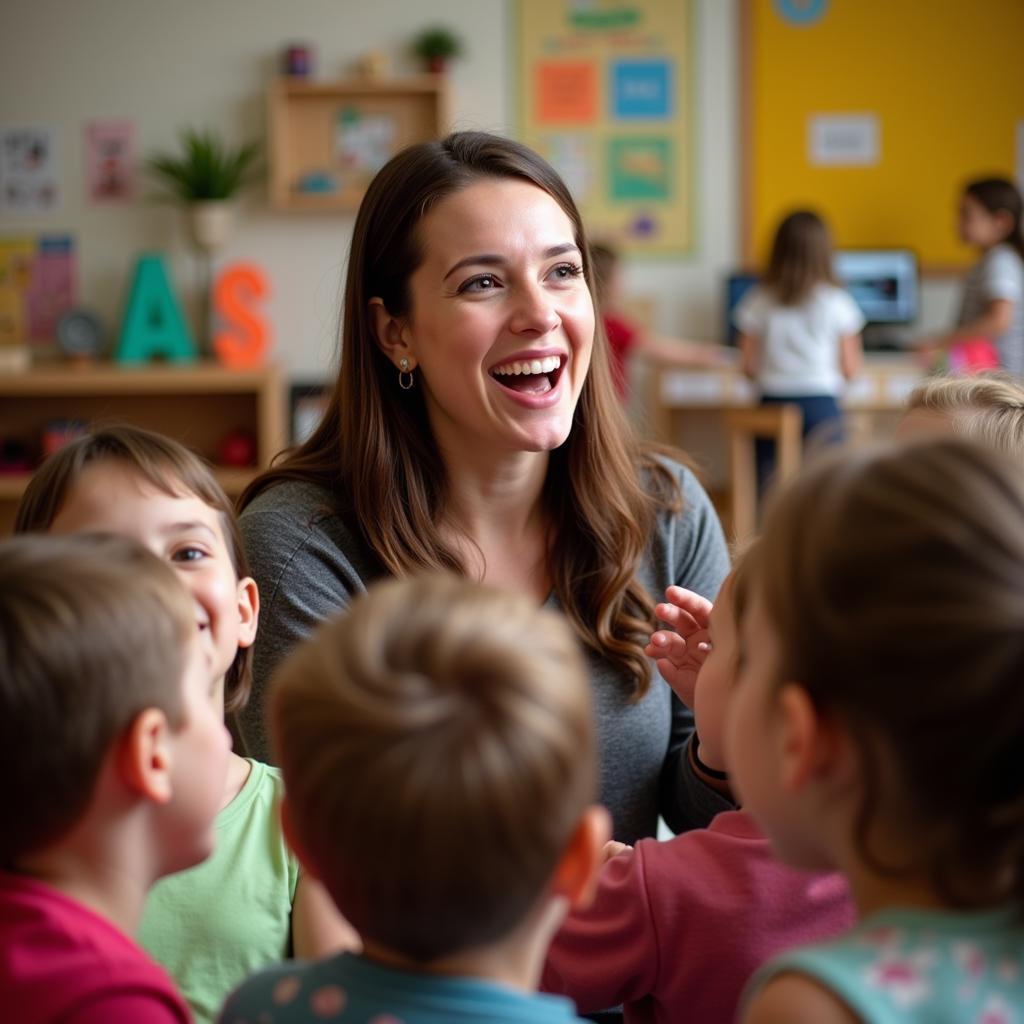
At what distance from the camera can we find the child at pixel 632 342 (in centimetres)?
497

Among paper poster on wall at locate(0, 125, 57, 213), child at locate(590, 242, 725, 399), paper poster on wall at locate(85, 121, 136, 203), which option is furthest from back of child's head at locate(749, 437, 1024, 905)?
paper poster on wall at locate(0, 125, 57, 213)

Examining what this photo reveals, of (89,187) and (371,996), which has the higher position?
(89,187)

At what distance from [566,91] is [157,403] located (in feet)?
7.16

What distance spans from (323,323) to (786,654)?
463 centimetres

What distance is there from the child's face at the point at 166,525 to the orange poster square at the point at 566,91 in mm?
4936

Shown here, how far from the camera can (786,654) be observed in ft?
2.66

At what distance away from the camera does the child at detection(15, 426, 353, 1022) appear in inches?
44.3

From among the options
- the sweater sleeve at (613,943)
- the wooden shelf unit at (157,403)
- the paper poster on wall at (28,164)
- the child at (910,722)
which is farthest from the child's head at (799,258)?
Answer: the child at (910,722)

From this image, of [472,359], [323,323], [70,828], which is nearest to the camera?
[70,828]

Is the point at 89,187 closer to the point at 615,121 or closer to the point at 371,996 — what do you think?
the point at 615,121

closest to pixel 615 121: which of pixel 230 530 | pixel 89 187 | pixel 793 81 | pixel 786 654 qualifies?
pixel 793 81

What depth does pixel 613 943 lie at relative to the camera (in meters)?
1.14

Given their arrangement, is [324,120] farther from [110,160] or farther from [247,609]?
[247,609]

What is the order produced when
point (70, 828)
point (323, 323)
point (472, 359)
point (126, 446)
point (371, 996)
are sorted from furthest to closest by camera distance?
point (323, 323)
point (472, 359)
point (126, 446)
point (70, 828)
point (371, 996)
